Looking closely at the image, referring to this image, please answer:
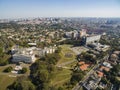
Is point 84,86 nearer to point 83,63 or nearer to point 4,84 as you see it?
point 83,63

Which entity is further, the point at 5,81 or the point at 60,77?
the point at 60,77

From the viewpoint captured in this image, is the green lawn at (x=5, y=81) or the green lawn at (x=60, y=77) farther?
the green lawn at (x=60, y=77)

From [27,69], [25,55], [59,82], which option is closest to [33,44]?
[25,55]

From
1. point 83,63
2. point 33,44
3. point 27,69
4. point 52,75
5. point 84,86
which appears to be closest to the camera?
point 84,86

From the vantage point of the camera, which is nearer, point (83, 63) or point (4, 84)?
point (4, 84)

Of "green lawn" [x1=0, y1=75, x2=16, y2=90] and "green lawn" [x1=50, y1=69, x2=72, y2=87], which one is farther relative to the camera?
"green lawn" [x1=50, y1=69, x2=72, y2=87]

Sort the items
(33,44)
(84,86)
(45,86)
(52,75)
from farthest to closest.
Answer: (33,44)
(52,75)
(84,86)
(45,86)
